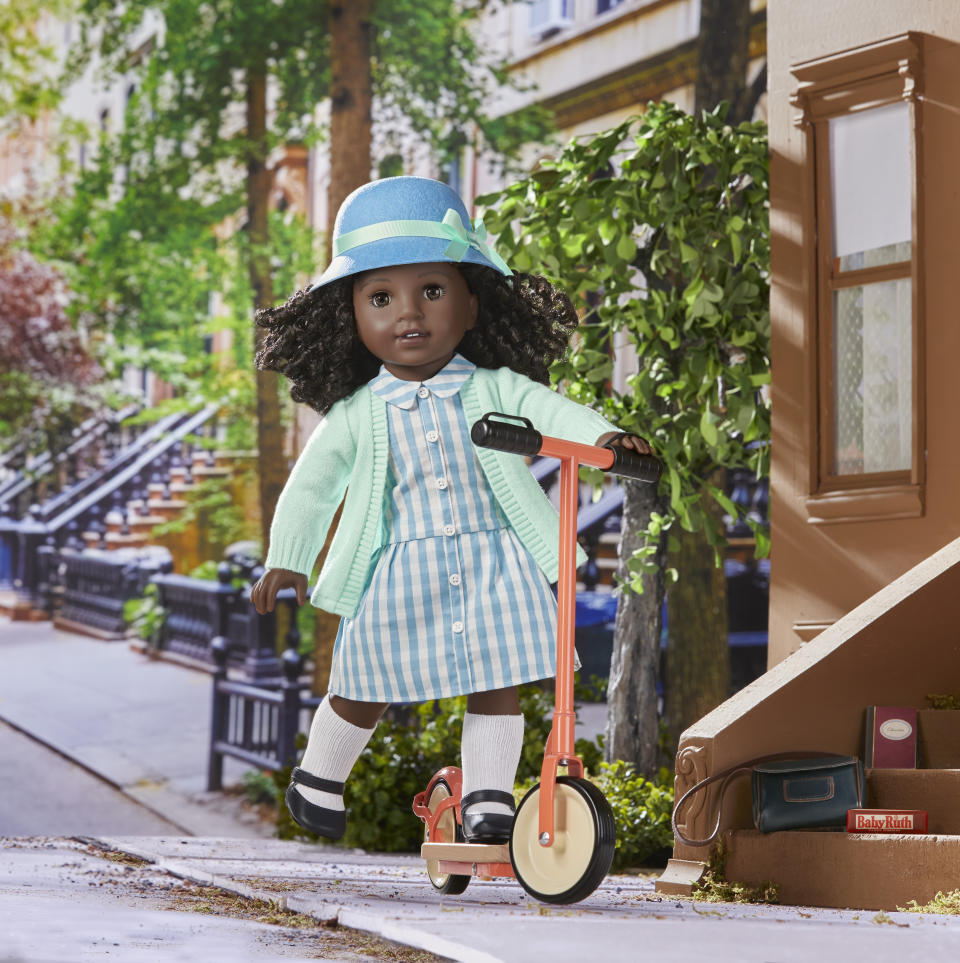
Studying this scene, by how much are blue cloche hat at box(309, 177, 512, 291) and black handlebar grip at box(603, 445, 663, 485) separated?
0.69 m

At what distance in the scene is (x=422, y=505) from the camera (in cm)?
340

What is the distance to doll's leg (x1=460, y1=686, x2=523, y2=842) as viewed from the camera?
3182 millimetres

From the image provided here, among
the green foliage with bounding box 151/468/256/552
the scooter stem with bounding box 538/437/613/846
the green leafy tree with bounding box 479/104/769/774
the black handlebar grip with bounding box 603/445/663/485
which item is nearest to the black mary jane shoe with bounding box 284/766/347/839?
the scooter stem with bounding box 538/437/613/846

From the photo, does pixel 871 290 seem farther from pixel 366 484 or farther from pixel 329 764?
pixel 329 764

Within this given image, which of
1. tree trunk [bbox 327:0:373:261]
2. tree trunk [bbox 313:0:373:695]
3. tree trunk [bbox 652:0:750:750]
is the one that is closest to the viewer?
tree trunk [bbox 652:0:750:750]

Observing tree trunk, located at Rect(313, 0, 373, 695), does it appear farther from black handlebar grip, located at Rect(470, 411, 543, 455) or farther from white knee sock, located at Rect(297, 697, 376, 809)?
black handlebar grip, located at Rect(470, 411, 543, 455)

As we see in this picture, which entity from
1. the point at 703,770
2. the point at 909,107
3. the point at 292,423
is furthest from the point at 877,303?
the point at 292,423

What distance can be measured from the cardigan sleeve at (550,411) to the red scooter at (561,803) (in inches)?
6.7

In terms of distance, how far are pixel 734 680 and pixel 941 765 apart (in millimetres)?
3647

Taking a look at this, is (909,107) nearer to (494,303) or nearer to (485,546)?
(494,303)

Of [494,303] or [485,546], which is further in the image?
[494,303]

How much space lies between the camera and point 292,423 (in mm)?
9211

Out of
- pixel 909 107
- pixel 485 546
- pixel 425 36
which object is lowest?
pixel 485 546

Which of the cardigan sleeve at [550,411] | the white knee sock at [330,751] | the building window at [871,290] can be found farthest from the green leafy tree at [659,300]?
the white knee sock at [330,751]
